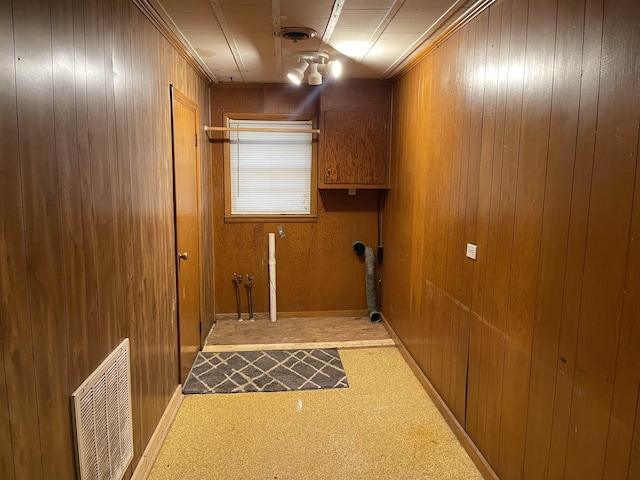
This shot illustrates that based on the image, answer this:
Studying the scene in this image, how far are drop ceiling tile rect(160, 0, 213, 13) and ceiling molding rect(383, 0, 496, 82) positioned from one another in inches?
50.9

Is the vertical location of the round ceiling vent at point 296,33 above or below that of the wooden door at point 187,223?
above

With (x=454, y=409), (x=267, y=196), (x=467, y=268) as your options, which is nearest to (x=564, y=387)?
(x=467, y=268)

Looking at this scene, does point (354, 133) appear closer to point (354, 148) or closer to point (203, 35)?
point (354, 148)

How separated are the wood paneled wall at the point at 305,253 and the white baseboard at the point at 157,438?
173 cm

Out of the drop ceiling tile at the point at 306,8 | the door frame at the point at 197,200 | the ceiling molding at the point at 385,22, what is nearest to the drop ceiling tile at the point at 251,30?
the drop ceiling tile at the point at 306,8

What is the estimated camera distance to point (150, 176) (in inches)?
90.3

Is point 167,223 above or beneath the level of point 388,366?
above

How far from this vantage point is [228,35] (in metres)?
2.69

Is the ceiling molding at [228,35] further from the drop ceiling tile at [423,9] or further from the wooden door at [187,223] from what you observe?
the drop ceiling tile at [423,9]

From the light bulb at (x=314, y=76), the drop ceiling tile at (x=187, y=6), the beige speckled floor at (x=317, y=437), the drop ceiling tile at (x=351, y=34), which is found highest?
the drop ceiling tile at (x=351, y=34)

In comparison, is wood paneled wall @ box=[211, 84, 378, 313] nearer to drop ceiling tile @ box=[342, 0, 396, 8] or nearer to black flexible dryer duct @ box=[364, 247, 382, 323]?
black flexible dryer duct @ box=[364, 247, 382, 323]

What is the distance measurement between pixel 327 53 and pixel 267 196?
1730 mm

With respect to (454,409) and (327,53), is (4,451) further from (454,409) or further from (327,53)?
(327,53)

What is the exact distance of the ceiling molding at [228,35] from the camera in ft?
7.33
